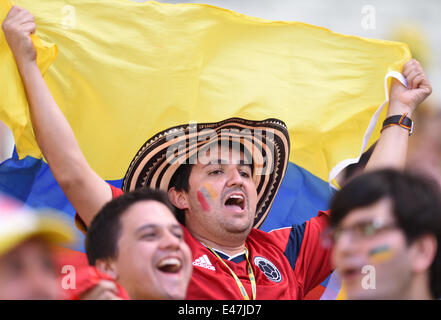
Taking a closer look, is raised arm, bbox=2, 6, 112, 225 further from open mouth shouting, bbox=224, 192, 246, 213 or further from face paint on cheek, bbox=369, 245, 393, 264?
face paint on cheek, bbox=369, 245, 393, 264

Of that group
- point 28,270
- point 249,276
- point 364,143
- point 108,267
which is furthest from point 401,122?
point 28,270

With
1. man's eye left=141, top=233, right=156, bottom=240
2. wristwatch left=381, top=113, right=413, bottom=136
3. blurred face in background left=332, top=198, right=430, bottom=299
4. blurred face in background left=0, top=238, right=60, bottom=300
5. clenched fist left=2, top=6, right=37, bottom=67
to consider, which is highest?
clenched fist left=2, top=6, right=37, bottom=67

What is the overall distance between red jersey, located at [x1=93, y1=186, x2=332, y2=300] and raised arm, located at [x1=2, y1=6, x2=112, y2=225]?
5.7 inches

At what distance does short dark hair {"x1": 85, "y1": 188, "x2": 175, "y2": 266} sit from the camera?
118 inches

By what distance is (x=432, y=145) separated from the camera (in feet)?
13.6

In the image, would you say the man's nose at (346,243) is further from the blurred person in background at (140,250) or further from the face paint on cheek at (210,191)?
the face paint on cheek at (210,191)

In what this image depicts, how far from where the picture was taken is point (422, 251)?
2.52m

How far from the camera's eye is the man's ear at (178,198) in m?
4.09

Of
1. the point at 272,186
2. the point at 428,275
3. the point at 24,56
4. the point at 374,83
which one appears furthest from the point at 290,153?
the point at 428,275

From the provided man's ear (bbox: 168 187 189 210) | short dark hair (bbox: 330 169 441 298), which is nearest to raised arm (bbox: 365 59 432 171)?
man's ear (bbox: 168 187 189 210)

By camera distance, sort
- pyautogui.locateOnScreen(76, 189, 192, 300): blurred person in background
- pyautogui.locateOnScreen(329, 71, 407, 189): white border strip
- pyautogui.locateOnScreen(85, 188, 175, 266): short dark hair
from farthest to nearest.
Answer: pyautogui.locateOnScreen(329, 71, 407, 189): white border strip → pyautogui.locateOnScreen(85, 188, 175, 266): short dark hair → pyautogui.locateOnScreen(76, 189, 192, 300): blurred person in background

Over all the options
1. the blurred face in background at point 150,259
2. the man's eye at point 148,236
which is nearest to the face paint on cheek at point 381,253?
the blurred face in background at point 150,259

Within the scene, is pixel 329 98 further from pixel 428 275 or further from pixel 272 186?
pixel 428 275

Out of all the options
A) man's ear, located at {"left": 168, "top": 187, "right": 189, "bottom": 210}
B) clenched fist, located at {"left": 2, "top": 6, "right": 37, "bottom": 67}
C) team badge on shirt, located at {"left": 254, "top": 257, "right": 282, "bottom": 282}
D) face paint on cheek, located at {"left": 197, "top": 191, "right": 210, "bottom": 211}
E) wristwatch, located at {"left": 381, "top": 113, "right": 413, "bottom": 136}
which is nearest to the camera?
clenched fist, located at {"left": 2, "top": 6, "right": 37, "bottom": 67}
